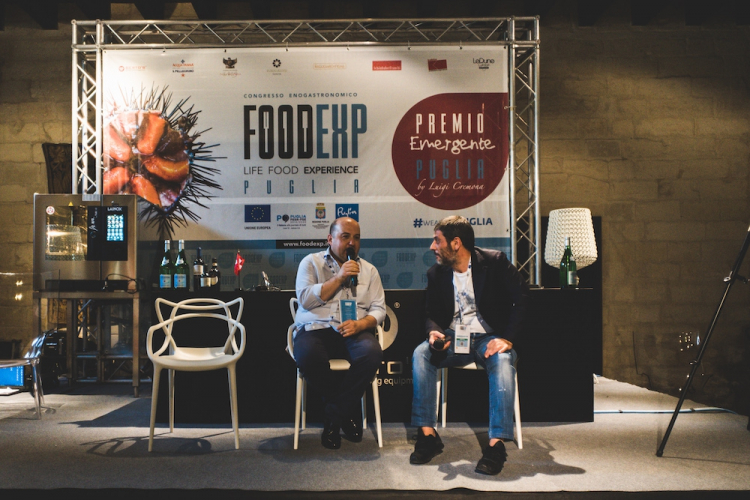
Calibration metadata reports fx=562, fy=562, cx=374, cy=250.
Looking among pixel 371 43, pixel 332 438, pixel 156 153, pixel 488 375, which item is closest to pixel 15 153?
pixel 156 153

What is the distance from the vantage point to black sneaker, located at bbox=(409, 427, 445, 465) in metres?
2.65

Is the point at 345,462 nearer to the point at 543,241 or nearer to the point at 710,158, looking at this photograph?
the point at 543,241

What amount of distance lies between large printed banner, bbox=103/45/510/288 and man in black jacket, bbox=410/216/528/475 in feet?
6.97

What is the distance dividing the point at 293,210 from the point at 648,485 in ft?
11.9

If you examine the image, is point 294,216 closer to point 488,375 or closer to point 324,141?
point 324,141

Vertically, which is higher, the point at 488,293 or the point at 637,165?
the point at 637,165

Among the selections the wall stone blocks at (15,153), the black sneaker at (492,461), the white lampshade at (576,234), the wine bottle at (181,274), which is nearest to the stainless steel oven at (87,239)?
the wine bottle at (181,274)

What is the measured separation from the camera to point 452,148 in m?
5.14

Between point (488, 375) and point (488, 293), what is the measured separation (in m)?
0.43

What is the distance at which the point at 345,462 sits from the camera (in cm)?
268

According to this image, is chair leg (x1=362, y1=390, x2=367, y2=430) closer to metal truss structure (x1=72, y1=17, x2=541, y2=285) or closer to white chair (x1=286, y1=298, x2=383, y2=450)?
white chair (x1=286, y1=298, x2=383, y2=450)

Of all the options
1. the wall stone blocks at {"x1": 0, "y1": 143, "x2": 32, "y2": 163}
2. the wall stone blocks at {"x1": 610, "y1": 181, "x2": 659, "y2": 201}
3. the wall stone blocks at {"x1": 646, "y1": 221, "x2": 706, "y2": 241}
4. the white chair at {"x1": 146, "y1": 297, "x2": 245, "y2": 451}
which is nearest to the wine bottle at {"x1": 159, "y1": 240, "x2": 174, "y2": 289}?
the white chair at {"x1": 146, "y1": 297, "x2": 245, "y2": 451}

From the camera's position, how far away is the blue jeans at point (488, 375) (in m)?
2.65

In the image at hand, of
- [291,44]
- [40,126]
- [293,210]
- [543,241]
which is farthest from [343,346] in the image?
[40,126]
